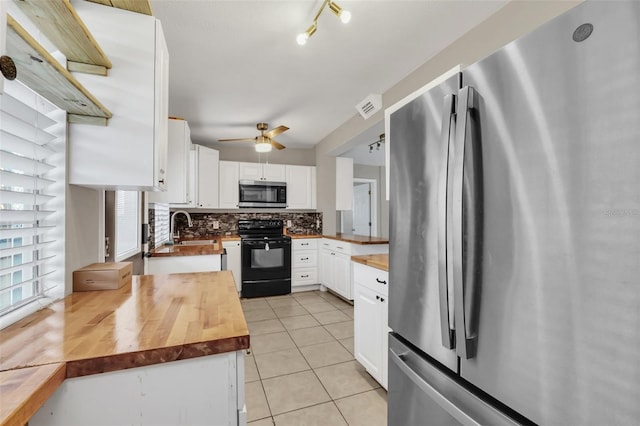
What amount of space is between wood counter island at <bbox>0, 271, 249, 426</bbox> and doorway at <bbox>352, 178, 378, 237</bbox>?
576 cm

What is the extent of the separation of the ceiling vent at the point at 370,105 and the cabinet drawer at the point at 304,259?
2.33 metres

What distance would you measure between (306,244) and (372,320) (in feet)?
8.94

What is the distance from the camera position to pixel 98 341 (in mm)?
821

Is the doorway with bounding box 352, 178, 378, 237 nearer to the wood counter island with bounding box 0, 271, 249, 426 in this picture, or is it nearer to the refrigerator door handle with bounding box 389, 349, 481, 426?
the refrigerator door handle with bounding box 389, 349, 481, 426

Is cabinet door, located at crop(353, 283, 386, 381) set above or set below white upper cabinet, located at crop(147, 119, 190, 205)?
below

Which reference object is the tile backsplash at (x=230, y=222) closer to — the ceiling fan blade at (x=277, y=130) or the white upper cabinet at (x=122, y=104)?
the ceiling fan blade at (x=277, y=130)

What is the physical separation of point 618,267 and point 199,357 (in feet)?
3.36

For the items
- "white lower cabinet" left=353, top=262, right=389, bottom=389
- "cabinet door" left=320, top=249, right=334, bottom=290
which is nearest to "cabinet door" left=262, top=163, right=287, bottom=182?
"cabinet door" left=320, top=249, right=334, bottom=290

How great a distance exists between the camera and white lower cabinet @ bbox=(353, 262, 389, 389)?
1.86 m

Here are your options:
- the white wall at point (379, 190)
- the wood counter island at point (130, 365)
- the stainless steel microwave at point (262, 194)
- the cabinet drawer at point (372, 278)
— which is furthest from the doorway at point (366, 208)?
the wood counter island at point (130, 365)

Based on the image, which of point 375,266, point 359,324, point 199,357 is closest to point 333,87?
point 375,266

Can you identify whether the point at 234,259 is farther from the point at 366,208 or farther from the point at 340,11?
the point at 366,208

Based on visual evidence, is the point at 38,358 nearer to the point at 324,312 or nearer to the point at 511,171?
the point at 511,171

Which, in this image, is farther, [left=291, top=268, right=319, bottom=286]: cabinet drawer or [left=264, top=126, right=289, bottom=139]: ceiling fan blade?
[left=291, top=268, right=319, bottom=286]: cabinet drawer
